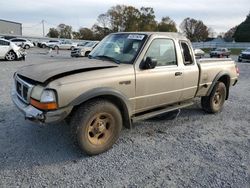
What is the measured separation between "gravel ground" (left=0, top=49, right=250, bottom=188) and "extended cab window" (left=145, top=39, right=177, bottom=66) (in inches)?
52.6

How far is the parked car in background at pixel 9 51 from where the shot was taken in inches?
713

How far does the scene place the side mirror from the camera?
176 inches

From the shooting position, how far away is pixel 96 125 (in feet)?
13.5

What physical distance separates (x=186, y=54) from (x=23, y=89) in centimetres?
326

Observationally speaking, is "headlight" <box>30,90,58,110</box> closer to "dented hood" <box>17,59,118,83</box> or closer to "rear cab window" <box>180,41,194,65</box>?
"dented hood" <box>17,59,118,83</box>

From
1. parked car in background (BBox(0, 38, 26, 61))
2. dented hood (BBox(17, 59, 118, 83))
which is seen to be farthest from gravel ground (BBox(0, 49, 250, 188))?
parked car in background (BBox(0, 38, 26, 61))

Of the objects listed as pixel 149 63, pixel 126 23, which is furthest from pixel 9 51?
pixel 126 23

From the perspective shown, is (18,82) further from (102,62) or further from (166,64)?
(166,64)

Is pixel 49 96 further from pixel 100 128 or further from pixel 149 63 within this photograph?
pixel 149 63

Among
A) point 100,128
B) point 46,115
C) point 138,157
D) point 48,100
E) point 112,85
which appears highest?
point 112,85

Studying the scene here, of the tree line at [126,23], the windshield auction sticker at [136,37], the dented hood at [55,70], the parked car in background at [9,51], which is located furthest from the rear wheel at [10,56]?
the tree line at [126,23]

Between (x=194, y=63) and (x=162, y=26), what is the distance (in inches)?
2781

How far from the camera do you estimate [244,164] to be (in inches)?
158

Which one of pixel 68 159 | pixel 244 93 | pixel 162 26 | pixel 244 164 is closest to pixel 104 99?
pixel 68 159
